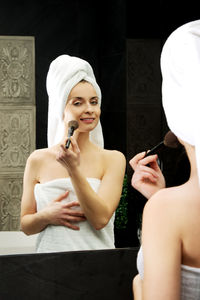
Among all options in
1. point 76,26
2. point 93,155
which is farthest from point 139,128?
point 76,26

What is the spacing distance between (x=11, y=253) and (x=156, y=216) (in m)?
0.69

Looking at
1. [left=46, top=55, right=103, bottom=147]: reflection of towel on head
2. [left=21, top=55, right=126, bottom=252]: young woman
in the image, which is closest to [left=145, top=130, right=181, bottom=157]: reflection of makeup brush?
[left=21, top=55, right=126, bottom=252]: young woman

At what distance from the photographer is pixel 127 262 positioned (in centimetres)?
113

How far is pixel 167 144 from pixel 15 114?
0.42 meters

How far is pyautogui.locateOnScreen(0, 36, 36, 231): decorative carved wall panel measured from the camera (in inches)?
42.8

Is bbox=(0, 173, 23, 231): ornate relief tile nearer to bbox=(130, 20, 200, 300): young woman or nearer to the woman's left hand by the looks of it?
the woman's left hand

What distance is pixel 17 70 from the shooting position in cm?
109

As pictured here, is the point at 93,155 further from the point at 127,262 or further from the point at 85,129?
the point at 127,262

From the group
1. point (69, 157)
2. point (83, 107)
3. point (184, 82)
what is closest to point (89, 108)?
point (83, 107)

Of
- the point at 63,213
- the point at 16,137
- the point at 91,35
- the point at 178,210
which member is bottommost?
the point at 63,213

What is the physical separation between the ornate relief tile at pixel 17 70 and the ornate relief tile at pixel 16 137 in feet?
0.10

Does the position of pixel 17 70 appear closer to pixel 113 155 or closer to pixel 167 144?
pixel 113 155

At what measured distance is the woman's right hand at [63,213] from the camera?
1095 millimetres

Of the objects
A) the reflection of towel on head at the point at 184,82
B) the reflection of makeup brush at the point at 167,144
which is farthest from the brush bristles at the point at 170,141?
the reflection of towel on head at the point at 184,82
